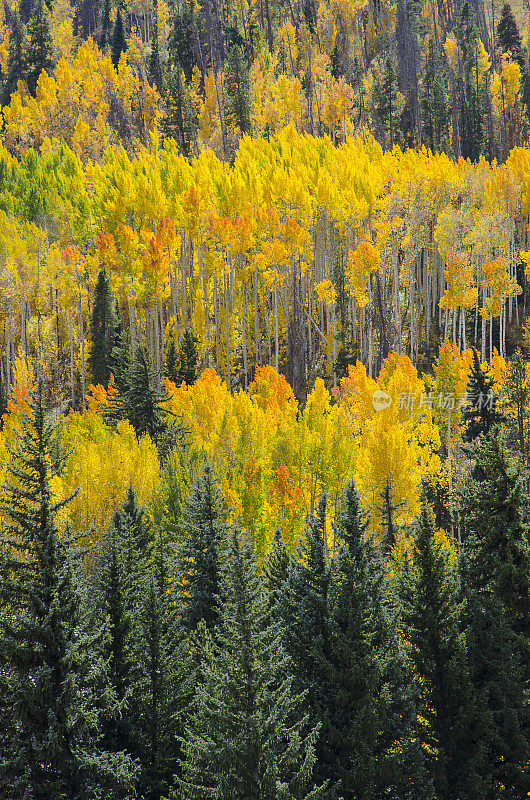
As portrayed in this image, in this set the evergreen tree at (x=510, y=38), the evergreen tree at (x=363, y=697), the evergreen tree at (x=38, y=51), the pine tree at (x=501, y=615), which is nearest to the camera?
the evergreen tree at (x=363, y=697)

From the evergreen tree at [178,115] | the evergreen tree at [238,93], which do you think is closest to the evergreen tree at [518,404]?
the evergreen tree at [238,93]

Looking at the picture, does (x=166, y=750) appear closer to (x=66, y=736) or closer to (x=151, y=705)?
(x=151, y=705)

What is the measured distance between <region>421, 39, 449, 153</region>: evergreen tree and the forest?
44 cm

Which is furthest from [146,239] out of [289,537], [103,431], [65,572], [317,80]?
[65,572]

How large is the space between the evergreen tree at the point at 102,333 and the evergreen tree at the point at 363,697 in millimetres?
33932

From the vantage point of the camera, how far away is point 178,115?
75.0 metres

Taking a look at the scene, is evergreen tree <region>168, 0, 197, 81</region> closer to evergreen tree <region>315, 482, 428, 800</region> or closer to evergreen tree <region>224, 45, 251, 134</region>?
evergreen tree <region>224, 45, 251, 134</region>

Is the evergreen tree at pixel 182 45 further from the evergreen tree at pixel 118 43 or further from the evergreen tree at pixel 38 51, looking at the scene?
the evergreen tree at pixel 38 51

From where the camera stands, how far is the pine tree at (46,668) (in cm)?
1390

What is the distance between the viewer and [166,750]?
59.4ft

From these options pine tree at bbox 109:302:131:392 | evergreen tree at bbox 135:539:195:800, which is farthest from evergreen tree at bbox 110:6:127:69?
evergreen tree at bbox 135:539:195:800

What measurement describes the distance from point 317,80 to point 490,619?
242 ft

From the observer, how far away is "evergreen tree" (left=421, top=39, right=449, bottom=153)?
237 feet

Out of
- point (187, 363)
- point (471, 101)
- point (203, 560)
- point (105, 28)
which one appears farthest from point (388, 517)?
point (105, 28)
